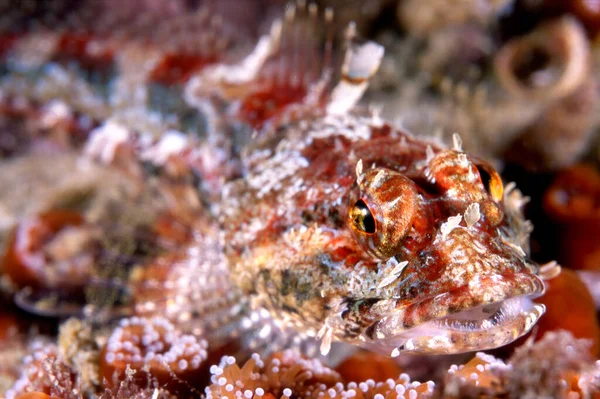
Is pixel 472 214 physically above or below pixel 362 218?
above

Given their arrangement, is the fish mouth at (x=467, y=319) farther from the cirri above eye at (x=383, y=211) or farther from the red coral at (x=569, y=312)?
the red coral at (x=569, y=312)

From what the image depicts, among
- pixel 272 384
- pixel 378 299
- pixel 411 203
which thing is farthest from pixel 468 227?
pixel 272 384

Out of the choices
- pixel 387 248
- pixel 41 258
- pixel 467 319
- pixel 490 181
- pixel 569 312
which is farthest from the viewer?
pixel 41 258

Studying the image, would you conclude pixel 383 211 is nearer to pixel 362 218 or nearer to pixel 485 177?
pixel 362 218

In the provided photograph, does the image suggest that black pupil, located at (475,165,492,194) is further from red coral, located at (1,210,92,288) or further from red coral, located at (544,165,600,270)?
red coral, located at (1,210,92,288)

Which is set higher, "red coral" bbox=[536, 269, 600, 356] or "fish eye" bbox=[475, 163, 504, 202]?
"fish eye" bbox=[475, 163, 504, 202]

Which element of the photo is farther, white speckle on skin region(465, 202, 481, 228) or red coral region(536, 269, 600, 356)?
red coral region(536, 269, 600, 356)

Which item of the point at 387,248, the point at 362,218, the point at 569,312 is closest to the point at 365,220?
the point at 362,218

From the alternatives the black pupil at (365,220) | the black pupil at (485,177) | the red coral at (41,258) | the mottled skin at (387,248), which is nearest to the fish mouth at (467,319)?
the mottled skin at (387,248)

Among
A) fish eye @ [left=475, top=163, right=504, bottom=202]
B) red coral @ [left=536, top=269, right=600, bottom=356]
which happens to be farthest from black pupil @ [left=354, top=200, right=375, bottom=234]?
red coral @ [left=536, top=269, right=600, bottom=356]
